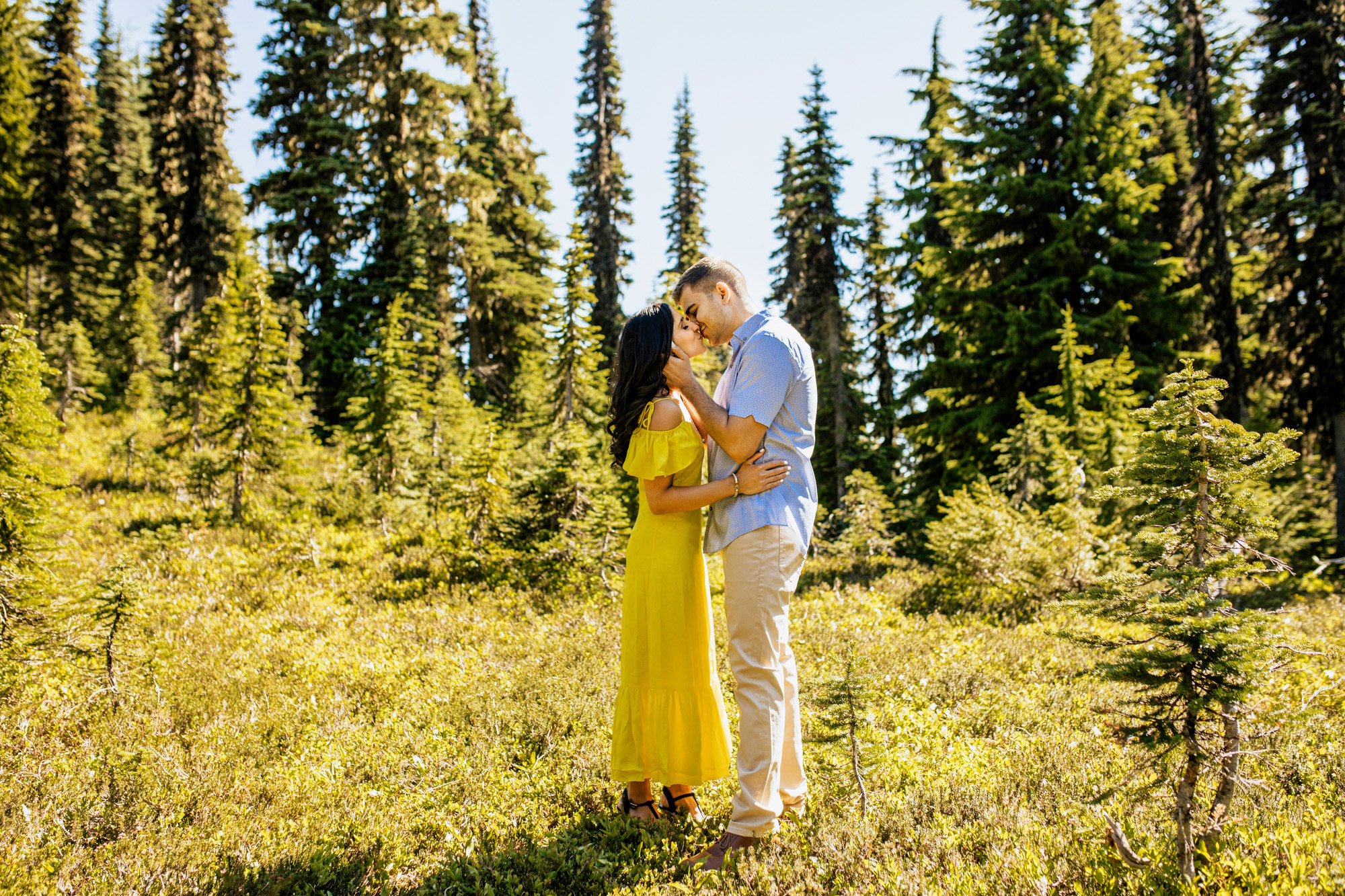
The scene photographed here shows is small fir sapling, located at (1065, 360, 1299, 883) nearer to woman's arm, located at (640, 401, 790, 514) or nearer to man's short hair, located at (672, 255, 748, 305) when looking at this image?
woman's arm, located at (640, 401, 790, 514)

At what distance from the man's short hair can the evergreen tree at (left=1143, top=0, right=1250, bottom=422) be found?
14321 millimetres

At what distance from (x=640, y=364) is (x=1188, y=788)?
323 cm

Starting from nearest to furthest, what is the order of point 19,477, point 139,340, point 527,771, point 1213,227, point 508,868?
1. point 508,868
2. point 527,771
3. point 19,477
4. point 1213,227
5. point 139,340

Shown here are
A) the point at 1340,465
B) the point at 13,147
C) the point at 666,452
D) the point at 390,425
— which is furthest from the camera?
the point at 13,147

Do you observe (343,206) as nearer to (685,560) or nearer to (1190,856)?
(685,560)

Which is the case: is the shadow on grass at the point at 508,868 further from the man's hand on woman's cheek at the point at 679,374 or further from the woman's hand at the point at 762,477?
the man's hand on woman's cheek at the point at 679,374

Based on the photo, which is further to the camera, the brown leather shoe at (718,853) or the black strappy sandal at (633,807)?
the black strappy sandal at (633,807)

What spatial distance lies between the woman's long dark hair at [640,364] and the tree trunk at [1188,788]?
2.82 meters

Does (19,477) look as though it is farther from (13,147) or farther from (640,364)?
(13,147)

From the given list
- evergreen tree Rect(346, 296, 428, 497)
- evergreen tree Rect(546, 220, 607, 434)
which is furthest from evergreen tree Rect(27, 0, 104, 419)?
evergreen tree Rect(546, 220, 607, 434)

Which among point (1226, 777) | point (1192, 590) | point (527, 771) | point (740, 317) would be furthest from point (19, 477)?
point (1226, 777)

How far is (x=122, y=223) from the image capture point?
32.7 metres

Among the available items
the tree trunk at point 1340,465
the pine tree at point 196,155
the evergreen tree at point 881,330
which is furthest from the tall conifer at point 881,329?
the pine tree at point 196,155

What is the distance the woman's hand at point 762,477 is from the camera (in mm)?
3639
